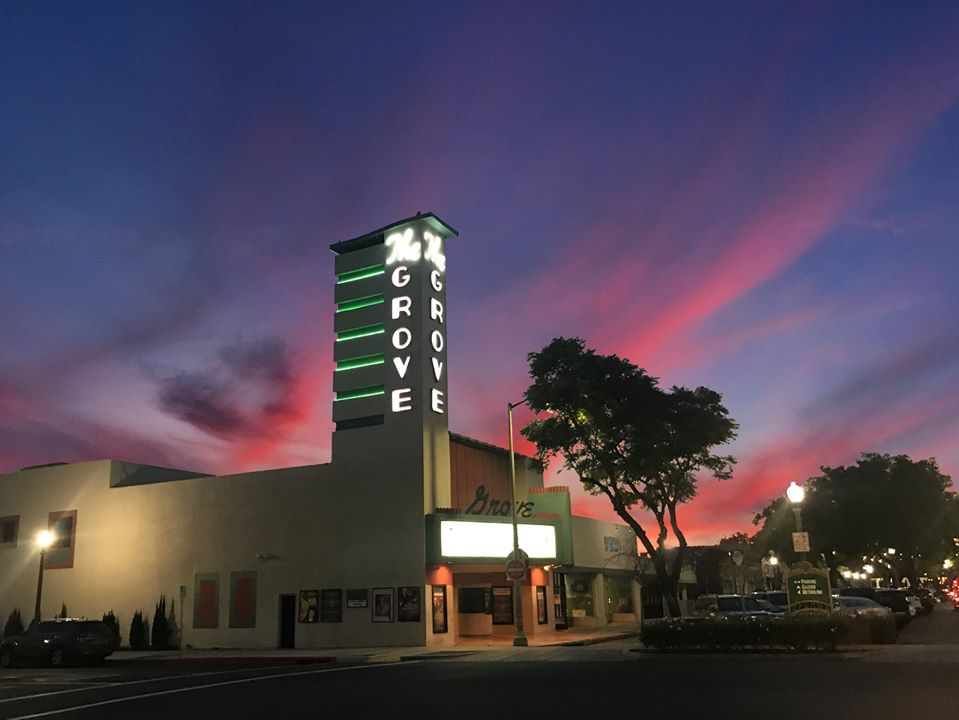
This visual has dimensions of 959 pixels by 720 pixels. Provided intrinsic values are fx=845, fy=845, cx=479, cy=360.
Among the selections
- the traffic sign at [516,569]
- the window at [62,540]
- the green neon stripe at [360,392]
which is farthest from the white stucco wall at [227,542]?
the traffic sign at [516,569]

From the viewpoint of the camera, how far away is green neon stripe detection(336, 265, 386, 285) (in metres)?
40.8

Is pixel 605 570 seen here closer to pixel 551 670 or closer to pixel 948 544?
pixel 551 670

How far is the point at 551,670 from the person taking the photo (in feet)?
69.4

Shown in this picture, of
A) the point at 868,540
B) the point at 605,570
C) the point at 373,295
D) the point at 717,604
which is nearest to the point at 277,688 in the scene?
the point at 717,604

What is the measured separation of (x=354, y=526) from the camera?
3603cm

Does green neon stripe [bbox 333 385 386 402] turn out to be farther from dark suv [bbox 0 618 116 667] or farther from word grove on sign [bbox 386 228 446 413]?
dark suv [bbox 0 618 116 667]

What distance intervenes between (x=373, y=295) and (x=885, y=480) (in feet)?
196

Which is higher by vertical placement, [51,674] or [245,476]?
[245,476]

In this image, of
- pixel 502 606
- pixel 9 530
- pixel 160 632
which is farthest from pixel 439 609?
pixel 9 530

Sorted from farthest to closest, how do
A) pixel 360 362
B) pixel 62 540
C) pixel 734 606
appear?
pixel 62 540, pixel 360 362, pixel 734 606

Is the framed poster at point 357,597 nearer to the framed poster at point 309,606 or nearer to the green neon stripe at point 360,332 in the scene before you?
the framed poster at point 309,606

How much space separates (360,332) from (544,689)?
25.5 meters

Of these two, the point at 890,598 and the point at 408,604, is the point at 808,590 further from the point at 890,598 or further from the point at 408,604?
the point at 890,598

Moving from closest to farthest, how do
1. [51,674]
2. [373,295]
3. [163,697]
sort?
[163,697], [51,674], [373,295]
